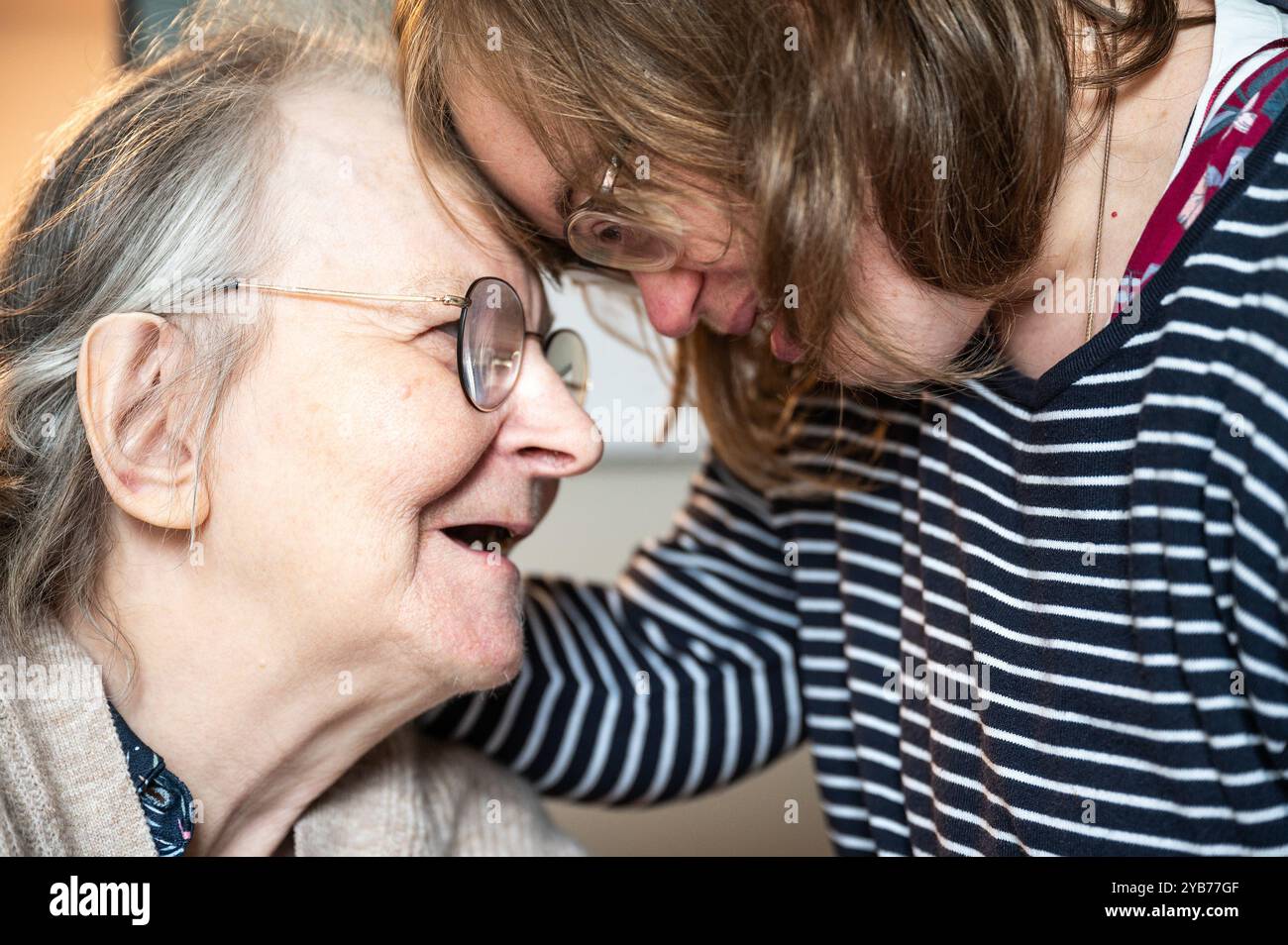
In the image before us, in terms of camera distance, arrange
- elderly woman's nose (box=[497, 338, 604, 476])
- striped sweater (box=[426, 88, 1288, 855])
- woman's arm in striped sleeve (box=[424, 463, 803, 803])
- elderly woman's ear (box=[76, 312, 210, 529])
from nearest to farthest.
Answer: striped sweater (box=[426, 88, 1288, 855]) → elderly woman's ear (box=[76, 312, 210, 529]) → elderly woman's nose (box=[497, 338, 604, 476]) → woman's arm in striped sleeve (box=[424, 463, 803, 803])

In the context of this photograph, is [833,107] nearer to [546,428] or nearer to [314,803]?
[546,428]

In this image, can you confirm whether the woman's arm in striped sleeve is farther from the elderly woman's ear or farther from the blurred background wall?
the elderly woman's ear

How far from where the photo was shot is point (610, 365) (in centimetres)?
262

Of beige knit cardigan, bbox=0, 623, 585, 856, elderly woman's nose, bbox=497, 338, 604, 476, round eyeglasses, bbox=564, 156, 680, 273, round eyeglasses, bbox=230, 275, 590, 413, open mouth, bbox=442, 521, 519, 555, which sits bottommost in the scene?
beige knit cardigan, bbox=0, 623, 585, 856

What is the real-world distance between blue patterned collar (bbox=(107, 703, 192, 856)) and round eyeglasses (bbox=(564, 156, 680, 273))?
1.88 feet

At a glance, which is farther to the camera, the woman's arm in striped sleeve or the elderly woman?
the woman's arm in striped sleeve

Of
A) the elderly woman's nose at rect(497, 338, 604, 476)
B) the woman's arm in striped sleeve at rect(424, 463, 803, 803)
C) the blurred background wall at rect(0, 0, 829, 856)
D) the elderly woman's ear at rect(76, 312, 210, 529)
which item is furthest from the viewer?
the blurred background wall at rect(0, 0, 829, 856)

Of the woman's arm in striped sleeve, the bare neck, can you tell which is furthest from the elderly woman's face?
the bare neck

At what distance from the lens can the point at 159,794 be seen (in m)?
1.01

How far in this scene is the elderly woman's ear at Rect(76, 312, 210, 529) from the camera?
3.18 feet

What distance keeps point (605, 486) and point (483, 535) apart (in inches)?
64.4

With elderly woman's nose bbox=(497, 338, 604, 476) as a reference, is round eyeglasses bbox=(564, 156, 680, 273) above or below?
above

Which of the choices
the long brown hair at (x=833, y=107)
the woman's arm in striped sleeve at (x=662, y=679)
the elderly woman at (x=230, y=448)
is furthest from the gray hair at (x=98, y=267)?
the woman's arm in striped sleeve at (x=662, y=679)
